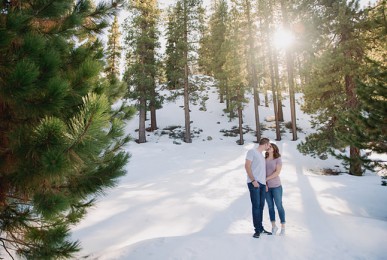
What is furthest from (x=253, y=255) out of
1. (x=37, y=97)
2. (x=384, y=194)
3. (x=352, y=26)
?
(x=352, y=26)

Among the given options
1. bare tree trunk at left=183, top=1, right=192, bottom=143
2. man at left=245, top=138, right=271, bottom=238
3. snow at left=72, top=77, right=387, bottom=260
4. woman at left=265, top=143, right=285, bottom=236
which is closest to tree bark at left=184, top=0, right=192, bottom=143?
bare tree trunk at left=183, top=1, right=192, bottom=143

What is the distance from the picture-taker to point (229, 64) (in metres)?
24.4

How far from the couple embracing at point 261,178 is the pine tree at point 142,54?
17.6 metres

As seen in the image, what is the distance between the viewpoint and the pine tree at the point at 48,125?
248cm

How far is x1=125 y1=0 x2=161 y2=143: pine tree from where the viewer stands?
23.2 m

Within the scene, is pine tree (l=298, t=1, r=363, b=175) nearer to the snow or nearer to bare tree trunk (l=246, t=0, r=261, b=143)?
the snow

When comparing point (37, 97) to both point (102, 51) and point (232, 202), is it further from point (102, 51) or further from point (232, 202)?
point (232, 202)

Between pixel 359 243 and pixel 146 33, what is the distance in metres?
22.2

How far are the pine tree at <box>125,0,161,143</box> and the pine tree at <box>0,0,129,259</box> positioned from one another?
19.3 m

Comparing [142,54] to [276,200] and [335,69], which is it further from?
[276,200]

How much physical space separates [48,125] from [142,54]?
2292 cm

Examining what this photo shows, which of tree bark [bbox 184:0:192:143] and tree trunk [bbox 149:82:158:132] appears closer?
tree bark [bbox 184:0:192:143]

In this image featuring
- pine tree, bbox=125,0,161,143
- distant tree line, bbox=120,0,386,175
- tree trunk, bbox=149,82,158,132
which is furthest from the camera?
tree trunk, bbox=149,82,158,132

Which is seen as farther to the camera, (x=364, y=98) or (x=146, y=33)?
(x=146, y=33)
